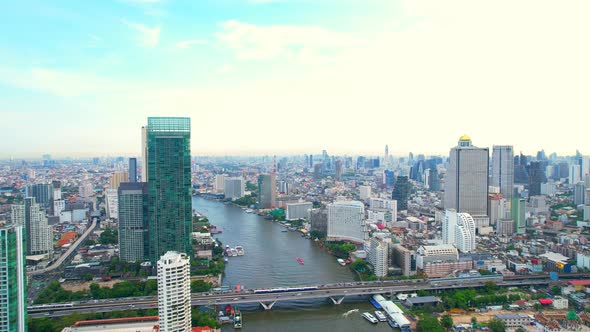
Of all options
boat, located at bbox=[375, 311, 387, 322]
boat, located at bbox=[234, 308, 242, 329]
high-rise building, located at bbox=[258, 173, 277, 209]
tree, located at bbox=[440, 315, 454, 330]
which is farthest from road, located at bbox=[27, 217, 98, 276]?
tree, located at bbox=[440, 315, 454, 330]

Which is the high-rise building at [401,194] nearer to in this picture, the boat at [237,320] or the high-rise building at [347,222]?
the high-rise building at [347,222]

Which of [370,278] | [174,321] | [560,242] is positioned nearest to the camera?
[174,321]

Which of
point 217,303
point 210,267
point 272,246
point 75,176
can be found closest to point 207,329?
point 217,303

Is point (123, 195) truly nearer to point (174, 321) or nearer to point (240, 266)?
point (240, 266)

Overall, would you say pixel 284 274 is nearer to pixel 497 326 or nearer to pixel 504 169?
pixel 497 326

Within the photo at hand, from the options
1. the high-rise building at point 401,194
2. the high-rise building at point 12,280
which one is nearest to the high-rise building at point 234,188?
the high-rise building at point 401,194
